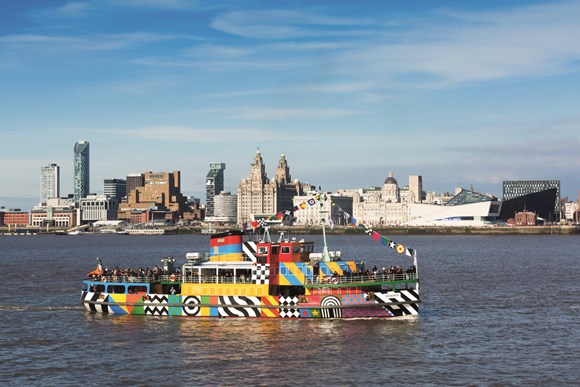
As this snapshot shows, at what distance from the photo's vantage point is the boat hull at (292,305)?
4147cm

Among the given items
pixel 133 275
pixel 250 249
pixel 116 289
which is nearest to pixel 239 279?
pixel 250 249

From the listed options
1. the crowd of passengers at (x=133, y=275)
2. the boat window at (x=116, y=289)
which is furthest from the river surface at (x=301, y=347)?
the crowd of passengers at (x=133, y=275)

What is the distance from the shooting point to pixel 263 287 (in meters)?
42.2

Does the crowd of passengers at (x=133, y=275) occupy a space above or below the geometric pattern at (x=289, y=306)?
above

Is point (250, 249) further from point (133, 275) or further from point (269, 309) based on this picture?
point (133, 275)

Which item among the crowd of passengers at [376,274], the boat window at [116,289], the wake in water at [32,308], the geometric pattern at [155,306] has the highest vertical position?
the crowd of passengers at [376,274]

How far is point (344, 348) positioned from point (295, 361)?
3.01m

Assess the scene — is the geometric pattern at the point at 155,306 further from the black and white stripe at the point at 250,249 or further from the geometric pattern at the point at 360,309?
the geometric pattern at the point at 360,309

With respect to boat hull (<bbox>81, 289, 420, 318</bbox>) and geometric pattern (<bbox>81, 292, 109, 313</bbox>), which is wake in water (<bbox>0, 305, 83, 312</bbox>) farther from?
boat hull (<bbox>81, 289, 420, 318</bbox>)

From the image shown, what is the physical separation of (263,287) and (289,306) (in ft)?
5.26

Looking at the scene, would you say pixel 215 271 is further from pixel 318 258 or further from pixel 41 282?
pixel 41 282

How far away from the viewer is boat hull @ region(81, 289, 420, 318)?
41.5m

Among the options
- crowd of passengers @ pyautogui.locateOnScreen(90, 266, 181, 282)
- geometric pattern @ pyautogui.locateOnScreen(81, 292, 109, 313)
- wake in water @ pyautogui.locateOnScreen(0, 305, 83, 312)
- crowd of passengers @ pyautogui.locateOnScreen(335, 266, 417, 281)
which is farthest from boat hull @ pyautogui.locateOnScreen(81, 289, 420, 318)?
wake in water @ pyautogui.locateOnScreen(0, 305, 83, 312)

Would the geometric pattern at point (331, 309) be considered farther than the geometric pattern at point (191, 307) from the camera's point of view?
No
